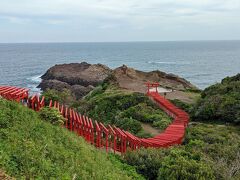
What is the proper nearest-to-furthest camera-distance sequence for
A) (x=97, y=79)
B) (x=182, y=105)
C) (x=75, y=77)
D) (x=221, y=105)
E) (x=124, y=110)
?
(x=221, y=105) < (x=124, y=110) < (x=182, y=105) < (x=97, y=79) < (x=75, y=77)

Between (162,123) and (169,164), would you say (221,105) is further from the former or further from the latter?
(169,164)

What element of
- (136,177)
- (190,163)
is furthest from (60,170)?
(190,163)

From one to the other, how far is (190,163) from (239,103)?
43.3 feet

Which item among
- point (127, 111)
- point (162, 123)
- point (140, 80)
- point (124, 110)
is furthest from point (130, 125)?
point (140, 80)

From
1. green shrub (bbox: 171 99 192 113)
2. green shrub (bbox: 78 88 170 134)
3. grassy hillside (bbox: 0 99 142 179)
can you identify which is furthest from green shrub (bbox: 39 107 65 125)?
green shrub (bbox: 171 99 192 113)

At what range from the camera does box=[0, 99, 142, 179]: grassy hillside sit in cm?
906

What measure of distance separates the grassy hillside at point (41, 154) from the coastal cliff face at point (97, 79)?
76.3 feet

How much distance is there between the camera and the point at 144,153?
50.0 ft

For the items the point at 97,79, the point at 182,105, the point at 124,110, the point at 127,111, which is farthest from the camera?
the point at 97,79

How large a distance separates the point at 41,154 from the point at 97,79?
2471 inches

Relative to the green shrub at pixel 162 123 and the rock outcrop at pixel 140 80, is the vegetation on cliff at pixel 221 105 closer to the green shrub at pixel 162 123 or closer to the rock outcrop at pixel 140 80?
the green shrub at pixel 162 123

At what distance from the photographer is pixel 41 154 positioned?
10.2m

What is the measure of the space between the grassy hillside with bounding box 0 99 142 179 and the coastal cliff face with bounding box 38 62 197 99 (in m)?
23.3

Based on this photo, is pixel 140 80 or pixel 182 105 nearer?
pixel 182 105
